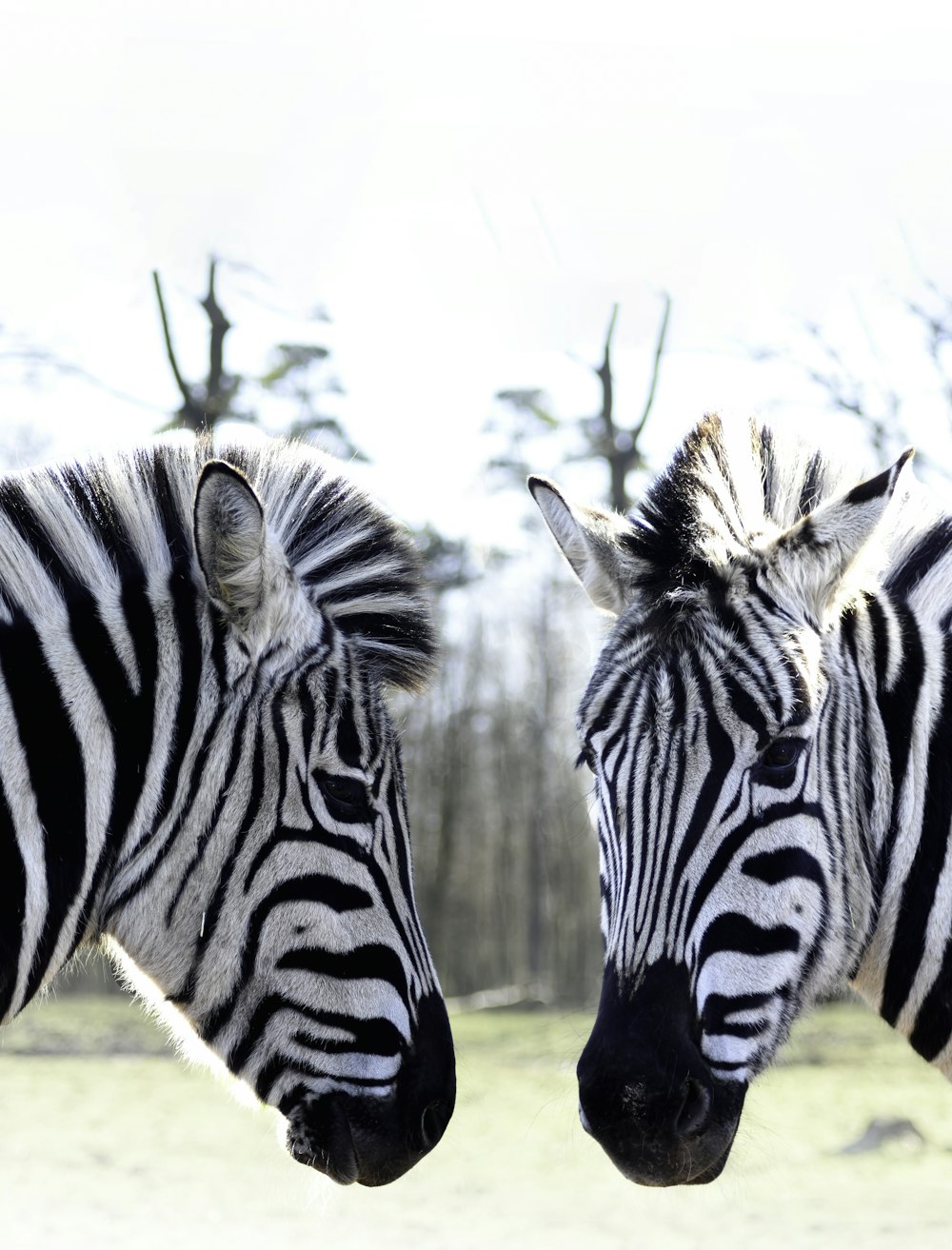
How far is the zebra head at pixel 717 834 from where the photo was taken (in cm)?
351

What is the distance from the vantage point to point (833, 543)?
3.78 meters

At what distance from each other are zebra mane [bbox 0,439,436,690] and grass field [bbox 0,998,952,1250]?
245cm

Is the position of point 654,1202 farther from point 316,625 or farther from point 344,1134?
point 316,625

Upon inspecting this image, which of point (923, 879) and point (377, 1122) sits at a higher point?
A: point (923, 879)

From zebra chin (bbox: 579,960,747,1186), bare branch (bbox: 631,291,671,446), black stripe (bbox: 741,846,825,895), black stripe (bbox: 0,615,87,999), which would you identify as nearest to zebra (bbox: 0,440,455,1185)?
black stripe (bbox: 0,615,87,999)

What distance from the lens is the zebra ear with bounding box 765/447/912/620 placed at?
12.0 feet

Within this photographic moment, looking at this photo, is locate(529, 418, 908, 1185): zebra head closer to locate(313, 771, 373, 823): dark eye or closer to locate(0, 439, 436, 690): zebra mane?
locate(313, 771, 373, 823): dark eye

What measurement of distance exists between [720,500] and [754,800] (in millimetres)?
1249

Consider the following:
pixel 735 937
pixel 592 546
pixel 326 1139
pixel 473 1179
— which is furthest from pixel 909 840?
pixel 473 1179

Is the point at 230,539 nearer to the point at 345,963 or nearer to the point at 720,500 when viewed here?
the point at 345,963

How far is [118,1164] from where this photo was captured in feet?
38.1

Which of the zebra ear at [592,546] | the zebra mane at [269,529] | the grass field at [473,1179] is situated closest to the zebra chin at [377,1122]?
the grass field at [473,1179]

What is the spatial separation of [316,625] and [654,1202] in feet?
29.5

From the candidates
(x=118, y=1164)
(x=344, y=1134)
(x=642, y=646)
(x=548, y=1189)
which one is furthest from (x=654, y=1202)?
(x=642, y=646)
